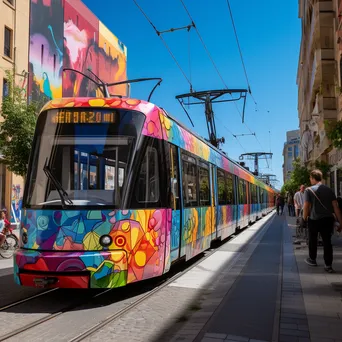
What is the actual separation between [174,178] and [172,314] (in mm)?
2754

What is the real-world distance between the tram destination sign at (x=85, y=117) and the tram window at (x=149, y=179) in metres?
0.78

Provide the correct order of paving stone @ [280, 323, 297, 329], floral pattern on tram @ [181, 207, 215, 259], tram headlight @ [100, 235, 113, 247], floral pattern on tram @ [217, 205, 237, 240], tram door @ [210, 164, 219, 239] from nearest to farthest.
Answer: paving stone @ [280, 323, 297, 329]
tram headlight @ [100, 235, 113, 247]
floral pattern on tram @ [181, 207, 215, 259]
tram door @ [210, 164, 219, 239]
floral pattern on tram @ [217, 205, 237, 240]

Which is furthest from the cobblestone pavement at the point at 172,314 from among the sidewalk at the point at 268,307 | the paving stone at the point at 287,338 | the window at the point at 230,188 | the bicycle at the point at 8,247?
the window at the point at 230,188

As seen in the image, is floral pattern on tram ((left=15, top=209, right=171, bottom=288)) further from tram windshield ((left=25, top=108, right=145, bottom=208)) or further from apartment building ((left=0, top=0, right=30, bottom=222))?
apartment building ((left=0, top=0, right=30, bottom=222))

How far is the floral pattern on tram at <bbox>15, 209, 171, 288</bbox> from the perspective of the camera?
5.80 metres

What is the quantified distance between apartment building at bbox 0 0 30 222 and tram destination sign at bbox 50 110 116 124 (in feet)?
56.8

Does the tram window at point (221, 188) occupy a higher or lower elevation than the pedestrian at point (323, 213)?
higher

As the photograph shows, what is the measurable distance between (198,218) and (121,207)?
382 centimetres

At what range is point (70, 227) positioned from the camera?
5.93m

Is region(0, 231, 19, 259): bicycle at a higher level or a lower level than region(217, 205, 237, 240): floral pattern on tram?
lower

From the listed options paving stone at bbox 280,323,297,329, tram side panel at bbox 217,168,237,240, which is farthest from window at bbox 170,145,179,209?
tram side panel at bbox 217,168,237,240

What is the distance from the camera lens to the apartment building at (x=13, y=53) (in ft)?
76.2

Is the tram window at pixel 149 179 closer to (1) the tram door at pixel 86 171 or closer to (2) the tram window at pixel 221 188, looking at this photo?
(1) the tram door at pixel 86 171

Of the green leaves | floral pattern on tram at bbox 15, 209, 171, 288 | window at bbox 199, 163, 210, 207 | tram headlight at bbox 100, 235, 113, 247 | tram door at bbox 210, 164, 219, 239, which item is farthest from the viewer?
tram door at bbox 210, 164, 219, 239
